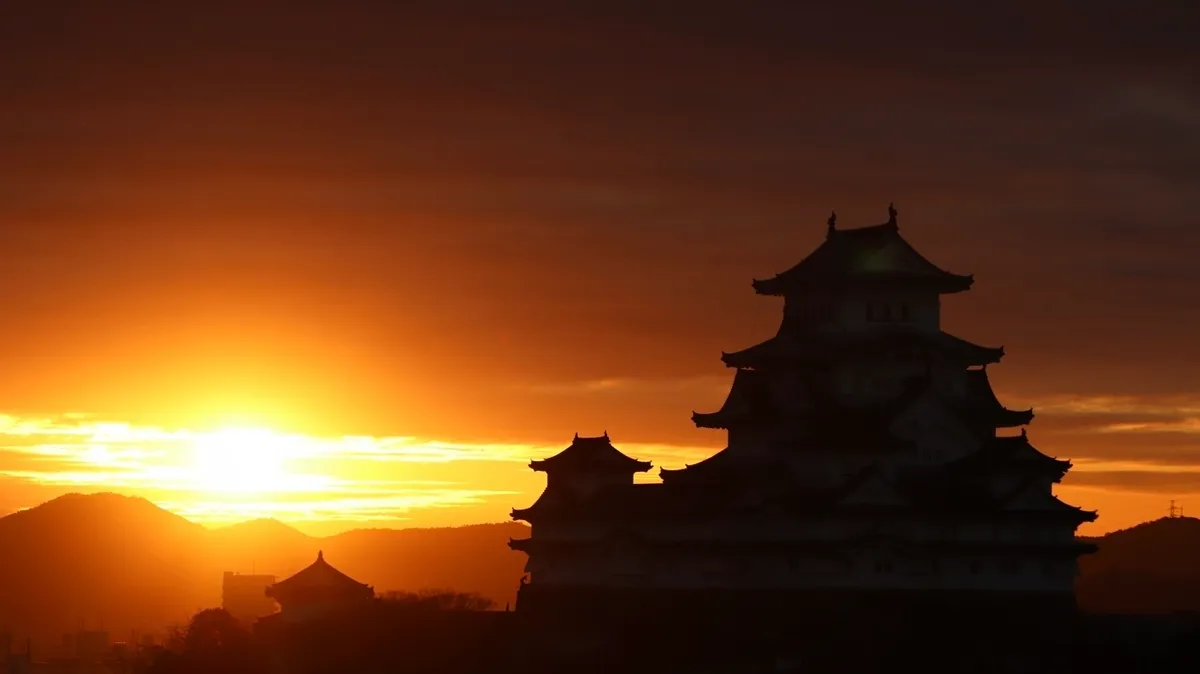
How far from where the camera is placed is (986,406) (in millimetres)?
108188

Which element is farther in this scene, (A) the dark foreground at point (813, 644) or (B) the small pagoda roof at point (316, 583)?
(B) the small pagoda roof at point (316, 583)

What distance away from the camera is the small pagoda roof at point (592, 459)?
361 ft

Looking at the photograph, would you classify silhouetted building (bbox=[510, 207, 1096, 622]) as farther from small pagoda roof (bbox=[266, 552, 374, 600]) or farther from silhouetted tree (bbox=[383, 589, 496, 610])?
small pagoda roof (bbox=[266, 552, 374, 600])

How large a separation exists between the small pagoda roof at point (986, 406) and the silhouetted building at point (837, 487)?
11cm

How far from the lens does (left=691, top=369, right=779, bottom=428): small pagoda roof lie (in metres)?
108

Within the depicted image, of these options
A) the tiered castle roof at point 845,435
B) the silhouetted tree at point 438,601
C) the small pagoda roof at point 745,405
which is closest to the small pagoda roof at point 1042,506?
the tiered castle roof at point 845,435

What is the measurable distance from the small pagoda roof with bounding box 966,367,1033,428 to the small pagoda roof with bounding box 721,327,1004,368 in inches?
44.1

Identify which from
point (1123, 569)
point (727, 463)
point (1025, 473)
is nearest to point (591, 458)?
point (727, 463)

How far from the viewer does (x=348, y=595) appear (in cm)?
11775

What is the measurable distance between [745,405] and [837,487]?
7935mm

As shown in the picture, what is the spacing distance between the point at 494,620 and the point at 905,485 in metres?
19.6

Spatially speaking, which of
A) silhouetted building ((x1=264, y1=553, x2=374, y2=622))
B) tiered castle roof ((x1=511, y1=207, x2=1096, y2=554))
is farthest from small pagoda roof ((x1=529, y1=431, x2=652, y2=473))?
silhouetted building ((x1=264, y1=553, x2=374, y2=622))

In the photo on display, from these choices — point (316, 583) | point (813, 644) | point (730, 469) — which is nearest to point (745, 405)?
point (730, 469)

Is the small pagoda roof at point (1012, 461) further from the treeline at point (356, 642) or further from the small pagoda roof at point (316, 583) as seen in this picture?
the small pagoda roof at point (316, 583)
